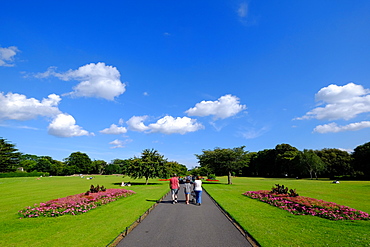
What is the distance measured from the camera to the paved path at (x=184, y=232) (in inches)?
299

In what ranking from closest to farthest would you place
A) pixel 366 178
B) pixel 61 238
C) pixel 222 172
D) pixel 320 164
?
pixel 61 238
pixel 222 172
pixel 366 178
pixel 320 164

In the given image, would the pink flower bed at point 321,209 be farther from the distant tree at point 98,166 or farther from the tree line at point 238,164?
the distant tree at point 98,166

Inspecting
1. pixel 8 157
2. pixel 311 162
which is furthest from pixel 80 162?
pixel 311 162

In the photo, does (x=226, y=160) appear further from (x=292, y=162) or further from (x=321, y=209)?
(x=292, y=162)

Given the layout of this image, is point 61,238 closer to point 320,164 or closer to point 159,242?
point 159,242

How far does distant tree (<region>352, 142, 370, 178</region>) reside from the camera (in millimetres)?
62344

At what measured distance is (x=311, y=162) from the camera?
69.8 metres

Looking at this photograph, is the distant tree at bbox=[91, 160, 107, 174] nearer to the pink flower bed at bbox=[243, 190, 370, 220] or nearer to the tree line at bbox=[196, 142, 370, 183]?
the tree line at bbox=[196, 142, 370, 183]

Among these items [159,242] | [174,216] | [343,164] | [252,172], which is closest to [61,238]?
[159,242]

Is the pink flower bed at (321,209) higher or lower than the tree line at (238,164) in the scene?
lower

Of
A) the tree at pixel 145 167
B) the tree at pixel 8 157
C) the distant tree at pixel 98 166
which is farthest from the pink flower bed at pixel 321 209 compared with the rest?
the distant tree at pixel 98 166

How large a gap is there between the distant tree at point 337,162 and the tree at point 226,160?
4957 cm

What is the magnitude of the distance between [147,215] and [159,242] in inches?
197

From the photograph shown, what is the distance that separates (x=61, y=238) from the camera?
8.44 m
